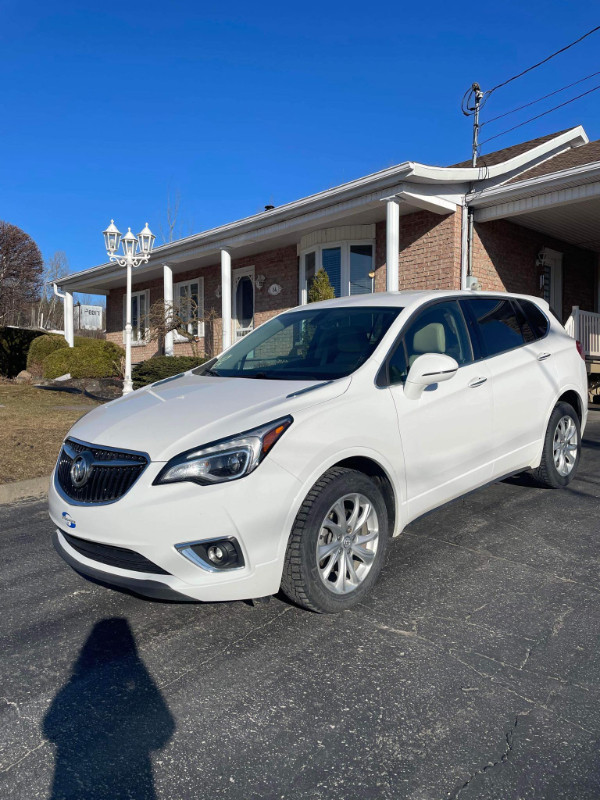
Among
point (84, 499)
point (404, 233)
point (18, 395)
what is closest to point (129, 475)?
point (84, 499)

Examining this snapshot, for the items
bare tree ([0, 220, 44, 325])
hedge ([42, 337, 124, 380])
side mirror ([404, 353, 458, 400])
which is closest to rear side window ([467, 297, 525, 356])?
side mirror ([404, 353, 458, 400])

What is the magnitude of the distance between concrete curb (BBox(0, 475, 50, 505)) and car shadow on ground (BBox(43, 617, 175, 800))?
3.26 meters

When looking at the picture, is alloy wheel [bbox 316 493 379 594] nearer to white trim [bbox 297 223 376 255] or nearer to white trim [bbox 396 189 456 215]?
white trim [bbox 396 189 456 215]

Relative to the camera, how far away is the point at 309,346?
3969 mm

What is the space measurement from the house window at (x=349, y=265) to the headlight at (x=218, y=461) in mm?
10193

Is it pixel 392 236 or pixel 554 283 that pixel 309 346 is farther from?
pixel 554 283

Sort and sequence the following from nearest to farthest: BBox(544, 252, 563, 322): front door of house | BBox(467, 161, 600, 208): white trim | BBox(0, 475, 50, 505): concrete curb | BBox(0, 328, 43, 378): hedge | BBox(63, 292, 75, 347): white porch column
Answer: BBox(0, 475, 50, 505): concrete curb
BBox(467, 161, 600, 208): white trim
BBox(544, 252, 563, 322): front door of house
BBox(0, 328, 43, 378): hedge
BBox(63, 292, 75, 347): white porch column

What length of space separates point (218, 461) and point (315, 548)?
2.05ft

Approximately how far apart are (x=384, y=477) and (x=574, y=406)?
9.34 ft

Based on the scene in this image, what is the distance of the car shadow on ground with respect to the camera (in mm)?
1882

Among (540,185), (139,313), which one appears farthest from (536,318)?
(139,313)

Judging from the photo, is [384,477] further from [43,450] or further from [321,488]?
[43,450]

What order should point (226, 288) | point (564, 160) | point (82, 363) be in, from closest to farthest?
1. point (564, 160)
2. point (226, 288)
3. point (82, 363)

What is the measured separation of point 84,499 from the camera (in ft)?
9.30
